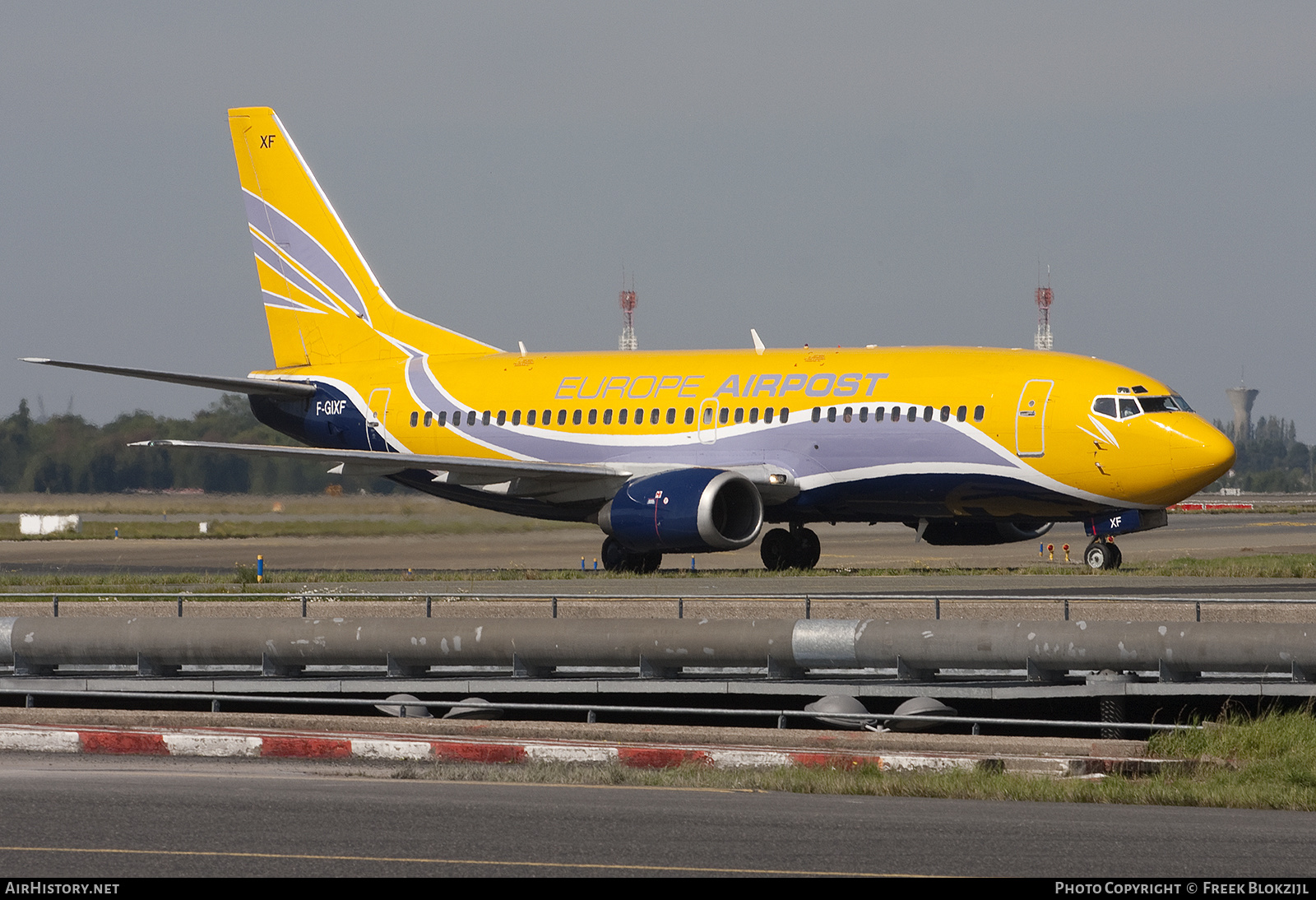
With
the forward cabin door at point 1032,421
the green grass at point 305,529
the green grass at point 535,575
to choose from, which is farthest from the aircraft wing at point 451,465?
the forward cabin door at point 1032,421

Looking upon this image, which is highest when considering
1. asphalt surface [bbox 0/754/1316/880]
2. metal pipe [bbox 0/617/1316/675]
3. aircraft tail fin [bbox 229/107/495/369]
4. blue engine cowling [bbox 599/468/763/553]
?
aircraft tail fin [bbox 229/107/495/369]

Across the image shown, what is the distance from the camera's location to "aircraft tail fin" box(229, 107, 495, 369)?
39.3 m

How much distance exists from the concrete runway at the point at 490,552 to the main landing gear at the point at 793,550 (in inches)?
31.1

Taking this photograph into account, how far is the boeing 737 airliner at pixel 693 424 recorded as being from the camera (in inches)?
1160

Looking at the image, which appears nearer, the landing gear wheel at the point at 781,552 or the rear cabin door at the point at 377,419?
the landing gear wheel at the point at 781,552

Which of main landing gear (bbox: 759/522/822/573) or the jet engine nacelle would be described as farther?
main landing gear (bbox: 759/522/822/573)

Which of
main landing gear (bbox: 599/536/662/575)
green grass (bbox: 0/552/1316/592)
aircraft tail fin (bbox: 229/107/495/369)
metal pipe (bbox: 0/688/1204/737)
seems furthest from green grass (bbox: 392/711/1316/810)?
aircraft tail fin (bbox: 229/107/495/369)

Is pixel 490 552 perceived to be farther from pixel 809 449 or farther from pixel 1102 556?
pixel 1102 556

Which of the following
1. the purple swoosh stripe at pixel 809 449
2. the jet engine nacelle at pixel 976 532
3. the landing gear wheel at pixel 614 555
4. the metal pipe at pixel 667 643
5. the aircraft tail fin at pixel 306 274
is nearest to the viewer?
the metal pipe at pixel 667 643

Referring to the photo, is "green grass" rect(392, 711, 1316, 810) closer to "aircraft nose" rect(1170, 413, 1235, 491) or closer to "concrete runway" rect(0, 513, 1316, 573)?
"aircraft nose" rect(1170, 413, 1235, 491)

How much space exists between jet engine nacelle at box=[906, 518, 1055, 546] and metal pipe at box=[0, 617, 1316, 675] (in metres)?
17.8

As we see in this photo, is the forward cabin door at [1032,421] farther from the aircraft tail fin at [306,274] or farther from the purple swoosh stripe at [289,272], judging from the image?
the purple swoosh stripe at [289,272]

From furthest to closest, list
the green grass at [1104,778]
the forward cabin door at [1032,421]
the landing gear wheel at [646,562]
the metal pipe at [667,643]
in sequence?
1. the landing gear wheel at [646,562]
2. the forward cabin door at [1032,421]
3. the metal pipe at [667,643]
4. the green grass at [1104,778]

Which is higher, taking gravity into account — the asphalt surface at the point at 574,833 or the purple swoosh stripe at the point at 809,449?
the purple swoosh stripe at the point at 809,449
